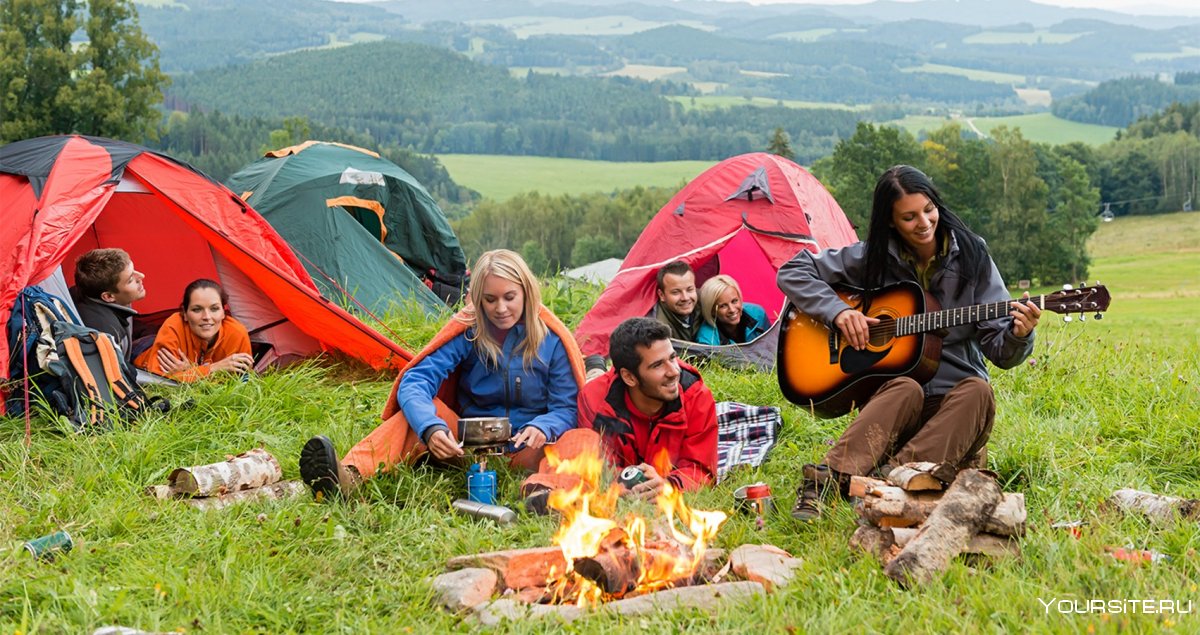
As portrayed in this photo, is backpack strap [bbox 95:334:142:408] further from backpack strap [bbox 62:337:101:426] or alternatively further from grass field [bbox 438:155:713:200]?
grass field [bbox 438:155:713:200]

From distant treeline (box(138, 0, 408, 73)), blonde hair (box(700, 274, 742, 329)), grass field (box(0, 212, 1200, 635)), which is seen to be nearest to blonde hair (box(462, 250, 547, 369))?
grass field (box(0, 212, 1200, 635))

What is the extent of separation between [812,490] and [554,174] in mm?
91568

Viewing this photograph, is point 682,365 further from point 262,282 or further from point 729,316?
point 262,282

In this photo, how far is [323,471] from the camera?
4070 mm

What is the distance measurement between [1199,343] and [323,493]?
507 cm

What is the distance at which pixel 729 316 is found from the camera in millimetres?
6918

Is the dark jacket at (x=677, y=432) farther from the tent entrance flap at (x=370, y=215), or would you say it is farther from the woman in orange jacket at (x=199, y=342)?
the tent entrance flap at (x=370, y=215)

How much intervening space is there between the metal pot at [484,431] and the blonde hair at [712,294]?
287 centimetres

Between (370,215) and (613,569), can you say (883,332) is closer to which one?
(613,569)

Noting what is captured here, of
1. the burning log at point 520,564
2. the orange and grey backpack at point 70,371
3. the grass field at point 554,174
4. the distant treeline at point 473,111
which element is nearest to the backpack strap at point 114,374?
the orange and grey backpack at point 70,371

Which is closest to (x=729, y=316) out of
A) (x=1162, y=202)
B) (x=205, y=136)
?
(x=205, y=136)

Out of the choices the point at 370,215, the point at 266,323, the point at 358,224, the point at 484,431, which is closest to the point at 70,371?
the point at 266,323

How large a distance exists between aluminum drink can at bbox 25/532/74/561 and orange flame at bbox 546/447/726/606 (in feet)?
5.25

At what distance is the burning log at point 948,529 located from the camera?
3068mm
